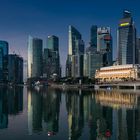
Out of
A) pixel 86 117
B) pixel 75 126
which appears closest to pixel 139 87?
pixel 86 117

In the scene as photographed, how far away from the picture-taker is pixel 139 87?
190 meters

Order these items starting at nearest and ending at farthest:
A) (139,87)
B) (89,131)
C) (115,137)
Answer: (115,137) < (89,131) < (139,87)

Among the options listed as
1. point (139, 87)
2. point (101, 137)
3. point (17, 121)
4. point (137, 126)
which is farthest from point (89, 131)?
point (139, 87)

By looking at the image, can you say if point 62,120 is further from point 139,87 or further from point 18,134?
point 139,87

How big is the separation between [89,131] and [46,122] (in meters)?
11.6

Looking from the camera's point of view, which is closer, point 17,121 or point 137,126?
point 137,126

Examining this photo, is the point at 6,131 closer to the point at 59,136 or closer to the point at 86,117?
the point at 59,136

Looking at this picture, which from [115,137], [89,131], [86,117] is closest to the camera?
[115,137]

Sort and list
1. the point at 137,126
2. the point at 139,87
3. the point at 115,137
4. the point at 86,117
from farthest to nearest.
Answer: the point at 139,87 → the point at 86,117 → the point at 137,126 → the point at 115,137

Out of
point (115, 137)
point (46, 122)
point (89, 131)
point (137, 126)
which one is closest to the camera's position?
point (115, 137)

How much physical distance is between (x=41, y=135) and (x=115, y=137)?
9.73 meters

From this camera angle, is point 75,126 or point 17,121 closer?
point 75,126

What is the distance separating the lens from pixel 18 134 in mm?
48312

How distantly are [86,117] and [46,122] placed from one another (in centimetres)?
951
